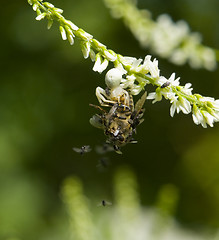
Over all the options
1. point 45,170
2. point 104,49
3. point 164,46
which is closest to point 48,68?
point 45,170

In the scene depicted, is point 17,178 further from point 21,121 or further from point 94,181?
point 94,181

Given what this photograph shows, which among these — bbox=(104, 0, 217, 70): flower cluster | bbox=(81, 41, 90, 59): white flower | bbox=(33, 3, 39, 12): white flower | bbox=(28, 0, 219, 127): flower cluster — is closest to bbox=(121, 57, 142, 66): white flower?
bbox=(28, 0, 219, 127): flower cluster

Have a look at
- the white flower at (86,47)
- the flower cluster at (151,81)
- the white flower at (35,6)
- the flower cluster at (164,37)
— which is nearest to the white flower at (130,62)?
the flower cluster at (151,81)

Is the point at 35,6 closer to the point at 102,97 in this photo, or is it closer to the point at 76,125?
the point at 102,97

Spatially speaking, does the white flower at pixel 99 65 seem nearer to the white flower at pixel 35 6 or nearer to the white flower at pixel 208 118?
the white flower at pixel 35 6

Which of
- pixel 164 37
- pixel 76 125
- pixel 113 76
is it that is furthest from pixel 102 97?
pixel 76 125

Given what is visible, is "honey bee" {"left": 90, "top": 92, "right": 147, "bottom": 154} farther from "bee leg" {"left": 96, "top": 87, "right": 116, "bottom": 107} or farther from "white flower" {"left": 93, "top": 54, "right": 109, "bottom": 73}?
"white flower" {"left": 93, "top": 54, "right": 109, "bottom": 73}
